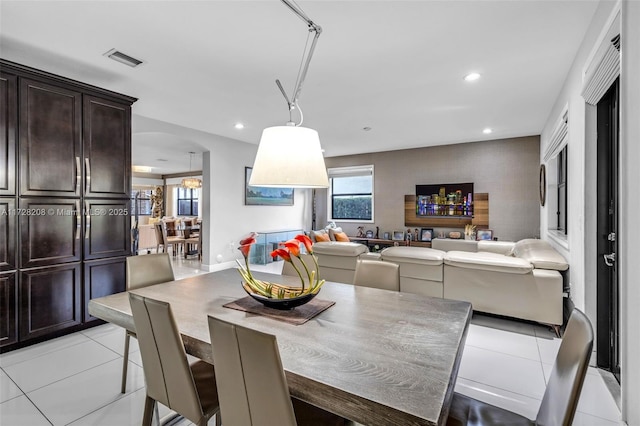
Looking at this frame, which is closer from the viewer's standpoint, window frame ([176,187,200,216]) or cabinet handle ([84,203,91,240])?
cabinet handle ([84,203,91,240])

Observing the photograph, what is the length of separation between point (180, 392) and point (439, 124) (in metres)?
4.98

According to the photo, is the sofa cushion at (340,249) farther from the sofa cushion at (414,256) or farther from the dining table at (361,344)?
the dining table at (361,344)

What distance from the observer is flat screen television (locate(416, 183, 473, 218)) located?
249 inches

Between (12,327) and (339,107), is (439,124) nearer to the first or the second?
(339,107)

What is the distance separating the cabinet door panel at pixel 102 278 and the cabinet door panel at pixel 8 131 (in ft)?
3.25

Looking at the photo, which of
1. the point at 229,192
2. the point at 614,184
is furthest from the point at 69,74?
the point at 614,184

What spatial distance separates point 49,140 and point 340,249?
3.38 metres

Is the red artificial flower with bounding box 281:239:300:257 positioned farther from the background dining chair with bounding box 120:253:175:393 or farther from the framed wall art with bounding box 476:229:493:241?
the framed wall art with bounding box 476:229:493:241

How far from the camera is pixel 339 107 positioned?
4.13 m

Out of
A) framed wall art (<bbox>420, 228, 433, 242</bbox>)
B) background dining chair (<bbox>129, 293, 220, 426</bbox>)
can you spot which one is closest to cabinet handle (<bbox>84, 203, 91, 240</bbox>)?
background dining chair (<bbox>129, 293, 220, 426</bbox>)

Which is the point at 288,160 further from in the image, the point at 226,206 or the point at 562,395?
the point at 226,206

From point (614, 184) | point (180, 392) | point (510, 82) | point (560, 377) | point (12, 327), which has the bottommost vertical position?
point (12, 327)

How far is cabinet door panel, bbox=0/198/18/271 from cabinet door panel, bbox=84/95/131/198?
60 cm

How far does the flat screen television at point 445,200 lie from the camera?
6332 millimetres
